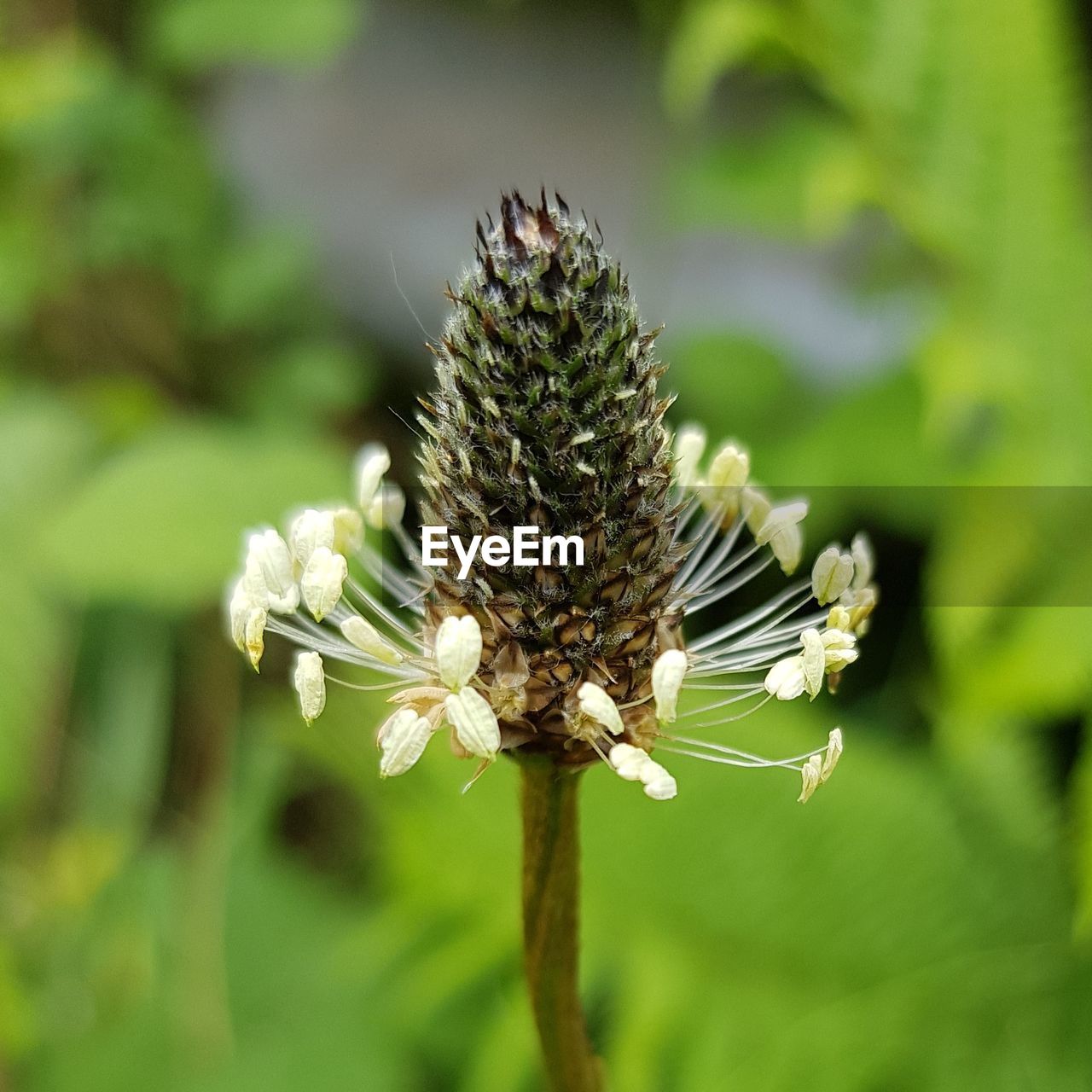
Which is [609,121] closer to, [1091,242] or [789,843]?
[1091,242]

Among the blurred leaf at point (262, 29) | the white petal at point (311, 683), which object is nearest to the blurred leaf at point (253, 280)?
the blurred leaf at point (262, 29)

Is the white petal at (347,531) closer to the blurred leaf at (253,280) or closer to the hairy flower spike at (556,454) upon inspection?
the hairy flower spike at (556,454)

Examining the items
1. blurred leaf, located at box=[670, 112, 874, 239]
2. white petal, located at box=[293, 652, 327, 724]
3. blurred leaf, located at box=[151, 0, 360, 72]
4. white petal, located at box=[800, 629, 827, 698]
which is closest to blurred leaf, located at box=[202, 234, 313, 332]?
blurred leaf, located at box=[151, 0, 360, 72]

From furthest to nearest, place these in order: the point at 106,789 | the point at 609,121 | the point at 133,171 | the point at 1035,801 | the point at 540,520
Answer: the point at 609,121 → the point at 133,171 → the point at 106,789 → the point at 1035,801 → the point at 540,520

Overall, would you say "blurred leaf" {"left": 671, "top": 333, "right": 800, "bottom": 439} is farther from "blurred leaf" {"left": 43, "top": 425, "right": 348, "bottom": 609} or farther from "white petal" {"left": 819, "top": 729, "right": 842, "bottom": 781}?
"white petal" {"left": 819, "top": 729, "right": 842, "bottom": 781}

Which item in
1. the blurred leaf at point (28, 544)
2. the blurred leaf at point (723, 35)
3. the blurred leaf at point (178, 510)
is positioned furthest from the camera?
the blurred leaf at point (28, 544)

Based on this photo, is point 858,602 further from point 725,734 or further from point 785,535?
point 725,734

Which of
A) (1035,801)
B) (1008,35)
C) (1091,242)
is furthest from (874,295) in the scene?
(1035,801)
